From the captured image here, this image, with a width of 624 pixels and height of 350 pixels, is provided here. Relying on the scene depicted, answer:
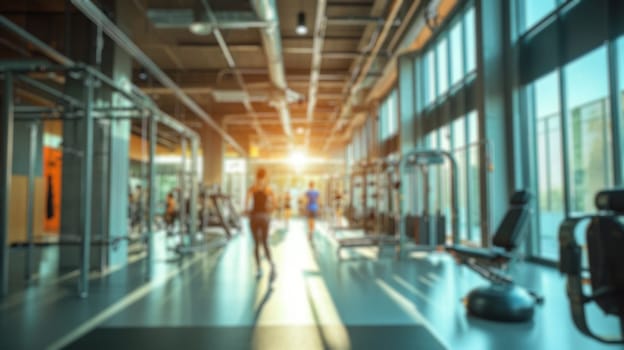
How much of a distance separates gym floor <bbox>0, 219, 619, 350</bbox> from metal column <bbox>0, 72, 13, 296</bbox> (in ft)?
1.14

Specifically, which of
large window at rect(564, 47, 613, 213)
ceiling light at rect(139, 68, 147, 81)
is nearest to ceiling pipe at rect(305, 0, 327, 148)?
ceiling light at rect(139, 68, 147, 81)

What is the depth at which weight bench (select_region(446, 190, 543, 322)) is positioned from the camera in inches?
144

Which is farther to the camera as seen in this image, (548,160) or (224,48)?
(224,48)

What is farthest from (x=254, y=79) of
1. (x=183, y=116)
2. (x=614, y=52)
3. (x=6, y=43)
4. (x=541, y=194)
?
(x=614, y=52)

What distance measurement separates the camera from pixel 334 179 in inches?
542

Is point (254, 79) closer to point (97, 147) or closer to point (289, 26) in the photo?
point (289, 26)

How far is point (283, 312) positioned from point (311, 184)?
680cm

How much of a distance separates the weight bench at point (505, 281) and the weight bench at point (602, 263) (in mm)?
1569

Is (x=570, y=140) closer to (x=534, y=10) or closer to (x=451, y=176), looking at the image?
(x=451, y=176)

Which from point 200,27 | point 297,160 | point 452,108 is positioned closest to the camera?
point 200,27

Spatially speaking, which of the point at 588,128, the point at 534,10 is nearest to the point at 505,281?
the point at 588,128

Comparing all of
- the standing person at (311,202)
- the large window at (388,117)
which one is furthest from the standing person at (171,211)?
the large window at (388,117)

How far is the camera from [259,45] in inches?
353

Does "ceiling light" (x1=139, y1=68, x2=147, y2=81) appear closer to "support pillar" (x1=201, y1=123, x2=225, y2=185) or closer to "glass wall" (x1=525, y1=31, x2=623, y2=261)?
"glass wall" (x1=525, y1=31, x2=623, y2=261)
